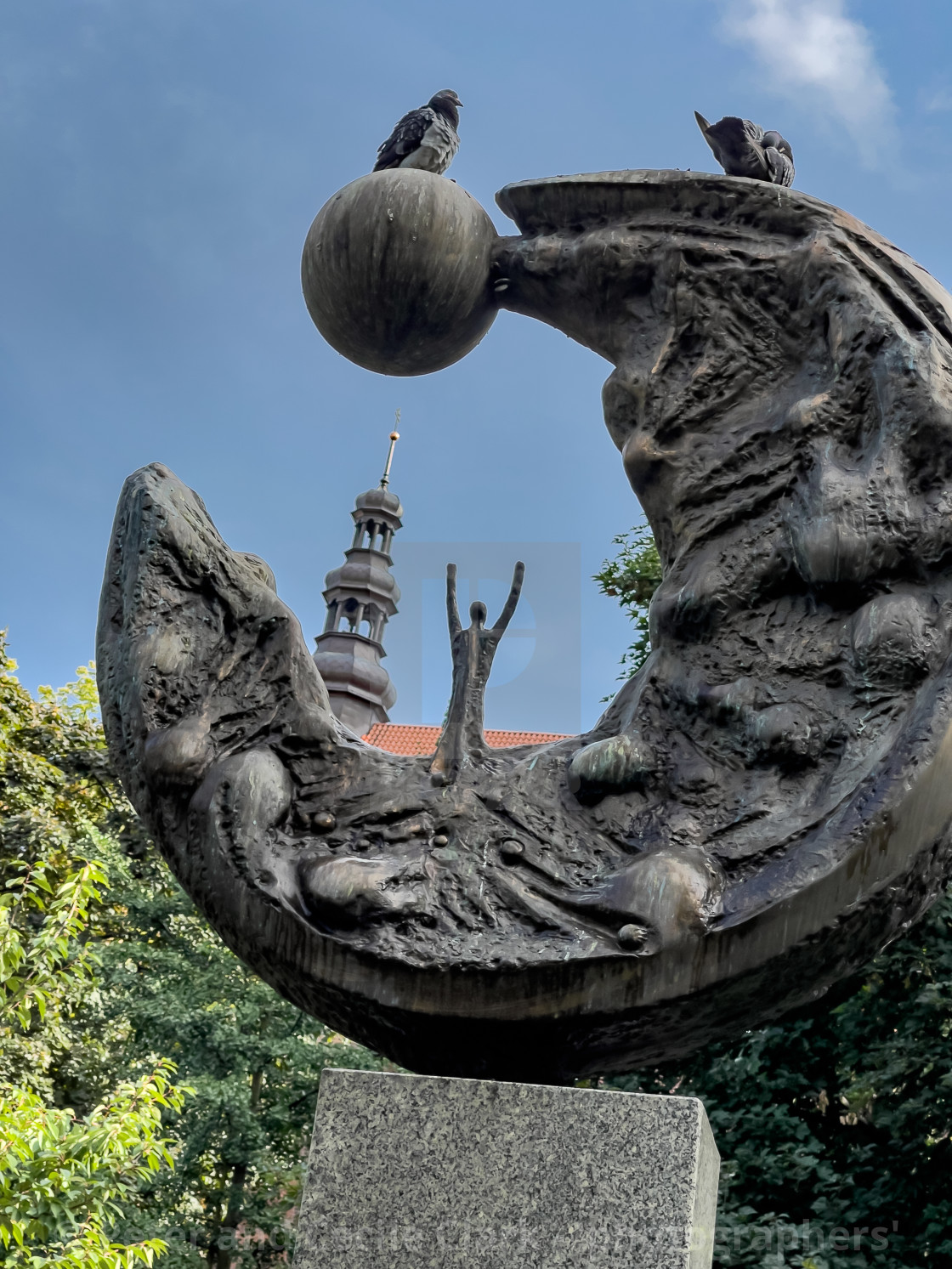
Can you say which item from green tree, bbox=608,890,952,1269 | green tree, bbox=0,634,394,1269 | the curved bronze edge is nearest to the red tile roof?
green tree, bbox=0,634,394,1269

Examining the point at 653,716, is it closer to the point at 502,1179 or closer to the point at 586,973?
the point at 586,973

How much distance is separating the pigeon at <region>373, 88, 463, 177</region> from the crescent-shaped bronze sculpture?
0.22 meters

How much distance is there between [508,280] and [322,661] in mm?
24192

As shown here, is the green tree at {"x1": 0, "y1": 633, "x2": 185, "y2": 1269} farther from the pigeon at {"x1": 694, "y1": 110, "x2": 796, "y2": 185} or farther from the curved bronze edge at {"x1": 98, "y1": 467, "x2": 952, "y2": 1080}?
the pigeon at {"x1": 694, "y1": 110, "x2": 796, "y2": 185}

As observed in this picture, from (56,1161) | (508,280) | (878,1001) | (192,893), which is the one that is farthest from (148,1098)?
(878,1001)

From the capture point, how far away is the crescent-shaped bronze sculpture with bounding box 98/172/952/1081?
2502mm

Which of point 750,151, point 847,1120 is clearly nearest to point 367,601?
point 847,1120

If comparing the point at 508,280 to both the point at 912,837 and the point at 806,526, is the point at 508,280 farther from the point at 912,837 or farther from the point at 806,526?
the point at 912,837

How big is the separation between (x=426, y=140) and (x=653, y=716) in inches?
71.2

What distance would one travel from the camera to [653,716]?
292cm

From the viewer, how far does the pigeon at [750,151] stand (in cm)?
333

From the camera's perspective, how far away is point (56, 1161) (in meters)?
4.38

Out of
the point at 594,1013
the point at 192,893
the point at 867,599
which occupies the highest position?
the point at 867,599

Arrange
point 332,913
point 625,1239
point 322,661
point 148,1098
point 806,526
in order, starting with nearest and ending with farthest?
point 625,1239
point 332,913
point 806,526
point 148,1098
point 322,661
